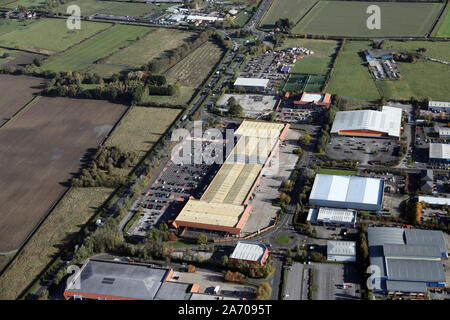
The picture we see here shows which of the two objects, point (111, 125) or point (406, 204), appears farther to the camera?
point (111, 125)

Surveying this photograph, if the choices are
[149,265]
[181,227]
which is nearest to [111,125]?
[181,227]

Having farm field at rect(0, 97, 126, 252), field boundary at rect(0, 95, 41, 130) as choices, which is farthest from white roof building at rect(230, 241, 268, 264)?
field boundary at rect(0, 95, 41, 130)

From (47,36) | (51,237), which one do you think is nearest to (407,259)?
(51,237)

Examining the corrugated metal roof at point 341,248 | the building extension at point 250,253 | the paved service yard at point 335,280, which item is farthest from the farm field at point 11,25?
the paved service yard at point 335,280

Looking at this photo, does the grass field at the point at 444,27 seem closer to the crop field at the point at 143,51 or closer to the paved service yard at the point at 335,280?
the crop field at the point at 143,51

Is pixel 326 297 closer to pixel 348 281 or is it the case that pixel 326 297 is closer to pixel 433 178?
pixel 348 281

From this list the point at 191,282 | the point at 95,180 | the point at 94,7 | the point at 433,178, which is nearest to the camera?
the point at 191,282

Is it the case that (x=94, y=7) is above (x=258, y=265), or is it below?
above
